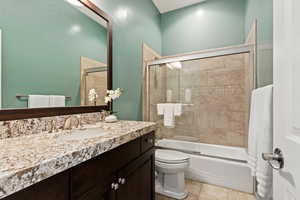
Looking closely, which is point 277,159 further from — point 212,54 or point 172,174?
point 212,54

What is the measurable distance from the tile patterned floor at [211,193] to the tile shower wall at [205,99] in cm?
69

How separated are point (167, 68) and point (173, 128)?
998mm

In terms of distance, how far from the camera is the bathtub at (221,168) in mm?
1691

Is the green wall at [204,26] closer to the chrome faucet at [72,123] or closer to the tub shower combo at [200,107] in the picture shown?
the tub shower combo at [200,107]

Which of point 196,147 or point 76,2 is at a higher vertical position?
point 76,2

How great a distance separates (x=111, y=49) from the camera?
5.12 feet

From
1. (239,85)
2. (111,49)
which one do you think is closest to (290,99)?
(111,49)

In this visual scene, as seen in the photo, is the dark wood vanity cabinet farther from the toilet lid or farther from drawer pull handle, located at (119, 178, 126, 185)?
the toilet lid

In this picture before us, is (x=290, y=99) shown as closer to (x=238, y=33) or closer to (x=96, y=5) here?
(x=96, y=5)

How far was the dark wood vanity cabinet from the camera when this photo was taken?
0.49 meters

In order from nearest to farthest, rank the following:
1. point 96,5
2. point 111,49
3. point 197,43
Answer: point 96,5 → point 111,49 → point 197,43

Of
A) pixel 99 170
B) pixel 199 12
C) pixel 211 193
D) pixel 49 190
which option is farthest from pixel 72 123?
pixel 199 12

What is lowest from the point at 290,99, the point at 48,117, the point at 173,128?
the point at 173,128

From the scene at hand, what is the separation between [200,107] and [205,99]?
0.15 metres
